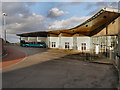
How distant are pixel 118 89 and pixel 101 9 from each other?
9.63m

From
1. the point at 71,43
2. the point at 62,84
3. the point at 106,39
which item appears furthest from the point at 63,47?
the point at 62,84

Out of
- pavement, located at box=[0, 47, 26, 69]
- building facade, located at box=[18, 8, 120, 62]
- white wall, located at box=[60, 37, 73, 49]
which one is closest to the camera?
pavement, located at box=[0, 47, 26, 69]

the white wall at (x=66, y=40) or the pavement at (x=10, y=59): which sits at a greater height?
the white wall at (x=66, y=40)

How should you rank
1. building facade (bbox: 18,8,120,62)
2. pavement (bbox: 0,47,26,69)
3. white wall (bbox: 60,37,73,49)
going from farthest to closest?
white wall (bbox: 60,37,73,49), building facade (bbox: 18,8,120,62), pavement (bbox: 0,47,26,69)

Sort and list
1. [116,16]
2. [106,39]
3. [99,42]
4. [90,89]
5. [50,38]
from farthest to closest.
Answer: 1. [50,38]
2. [99,42]
3. [106,39]
4. [116,16]
5. [90,89]

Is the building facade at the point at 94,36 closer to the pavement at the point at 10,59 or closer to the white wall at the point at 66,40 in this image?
the white wall at the point at 66,40

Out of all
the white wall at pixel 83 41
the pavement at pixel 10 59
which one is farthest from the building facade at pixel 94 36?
the pavement at pixel 10 59

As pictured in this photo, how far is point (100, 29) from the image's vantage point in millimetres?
14594

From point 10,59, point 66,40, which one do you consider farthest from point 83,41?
point 10,59

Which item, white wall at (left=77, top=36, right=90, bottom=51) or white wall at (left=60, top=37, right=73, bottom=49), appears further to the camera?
white wall at (left=60, top=37, right=73, bottom=49)

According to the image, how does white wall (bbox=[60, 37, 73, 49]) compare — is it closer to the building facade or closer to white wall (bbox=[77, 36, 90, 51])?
the building facade

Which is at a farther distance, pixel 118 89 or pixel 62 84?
pixel 62 84

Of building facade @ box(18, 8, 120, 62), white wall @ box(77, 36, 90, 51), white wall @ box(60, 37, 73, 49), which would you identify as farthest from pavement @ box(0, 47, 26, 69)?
white wall @ box(77, 36, 90, 51)

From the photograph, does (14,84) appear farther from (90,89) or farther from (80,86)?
(90,89)
